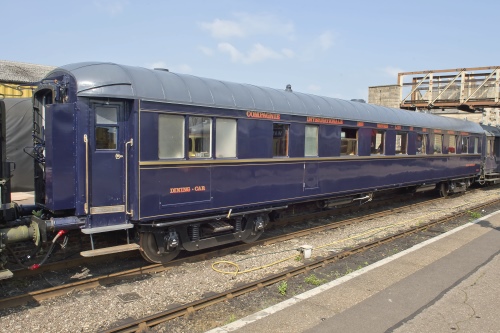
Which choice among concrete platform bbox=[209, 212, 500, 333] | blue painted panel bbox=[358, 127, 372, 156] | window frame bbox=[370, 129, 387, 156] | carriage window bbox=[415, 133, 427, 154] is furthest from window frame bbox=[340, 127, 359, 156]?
carriage window bbox=[415, 133, 427, 154]

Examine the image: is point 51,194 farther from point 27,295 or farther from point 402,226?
point 402,226

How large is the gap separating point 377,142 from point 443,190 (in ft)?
24.0

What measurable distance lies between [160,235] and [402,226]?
24.7 feet

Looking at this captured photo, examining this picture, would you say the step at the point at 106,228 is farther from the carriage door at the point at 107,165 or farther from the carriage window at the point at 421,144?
the carriage window at the point at 421,144

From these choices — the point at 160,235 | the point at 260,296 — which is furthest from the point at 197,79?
the point at 260,296

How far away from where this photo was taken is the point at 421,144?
14.7 metres

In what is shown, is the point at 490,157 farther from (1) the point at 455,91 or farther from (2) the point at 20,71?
(2) the point at 20,71

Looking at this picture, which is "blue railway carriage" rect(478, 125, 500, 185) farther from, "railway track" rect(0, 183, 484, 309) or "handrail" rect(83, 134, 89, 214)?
"handrail" rect(83, 134, 89, 214)

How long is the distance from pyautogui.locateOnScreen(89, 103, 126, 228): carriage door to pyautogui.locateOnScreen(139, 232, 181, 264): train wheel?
58cm

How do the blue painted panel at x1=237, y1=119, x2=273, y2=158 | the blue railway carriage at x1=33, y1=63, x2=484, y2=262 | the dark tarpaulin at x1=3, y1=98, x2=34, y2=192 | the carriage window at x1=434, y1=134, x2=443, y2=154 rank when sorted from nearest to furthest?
1. the blue railway carriage at x1=33, y1=63, x2=484, y2=262
2. the blue painted panel at x1=237, y1=119, x2=273, y2=158
3. the dark tarpaulin at x1=3, y1=98, x2=34, y2=192
4. the carriage window at x1=434, y1=134, x2=443, y2=154

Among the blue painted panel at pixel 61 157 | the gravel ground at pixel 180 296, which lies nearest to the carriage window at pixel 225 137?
the gravel ground at pixel 180 296

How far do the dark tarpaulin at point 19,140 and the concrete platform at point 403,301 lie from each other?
10114mm

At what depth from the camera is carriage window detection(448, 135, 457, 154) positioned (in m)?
16.8

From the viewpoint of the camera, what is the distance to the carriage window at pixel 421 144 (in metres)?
14.5
